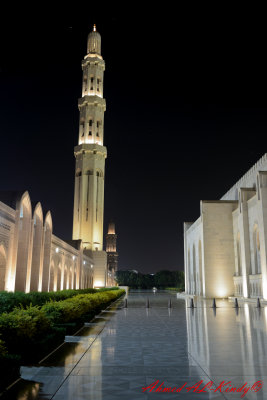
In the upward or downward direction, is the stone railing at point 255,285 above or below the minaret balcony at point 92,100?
below

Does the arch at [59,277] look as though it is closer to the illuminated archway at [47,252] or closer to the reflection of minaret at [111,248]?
the illuminated archway at [47,252]

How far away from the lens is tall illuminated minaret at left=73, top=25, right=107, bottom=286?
1863 inches

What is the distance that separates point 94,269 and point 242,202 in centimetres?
2548

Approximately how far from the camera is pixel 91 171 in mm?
48781

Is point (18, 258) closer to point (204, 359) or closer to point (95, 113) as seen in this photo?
point (204, 359)

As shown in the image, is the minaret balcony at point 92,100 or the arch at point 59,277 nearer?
the arch at point 59,277

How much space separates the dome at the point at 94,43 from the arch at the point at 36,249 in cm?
4283

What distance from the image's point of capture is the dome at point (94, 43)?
→ 55.3m

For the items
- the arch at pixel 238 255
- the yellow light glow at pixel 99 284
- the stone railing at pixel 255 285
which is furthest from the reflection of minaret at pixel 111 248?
the stone railing at pixel 255 285

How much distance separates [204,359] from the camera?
5629mm

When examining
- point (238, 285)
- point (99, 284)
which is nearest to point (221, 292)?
point (238, 285)

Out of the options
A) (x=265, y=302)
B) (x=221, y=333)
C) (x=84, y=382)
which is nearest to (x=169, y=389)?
(x=84, y=382)

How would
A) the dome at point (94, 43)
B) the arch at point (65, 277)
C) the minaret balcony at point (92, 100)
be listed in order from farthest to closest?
the dome at point (94, 43) → the minaret balcony at point (92, 100) → the arch at point (65, 277)

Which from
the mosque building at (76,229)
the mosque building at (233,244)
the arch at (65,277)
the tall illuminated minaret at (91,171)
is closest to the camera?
the mosque building at (76,229)
